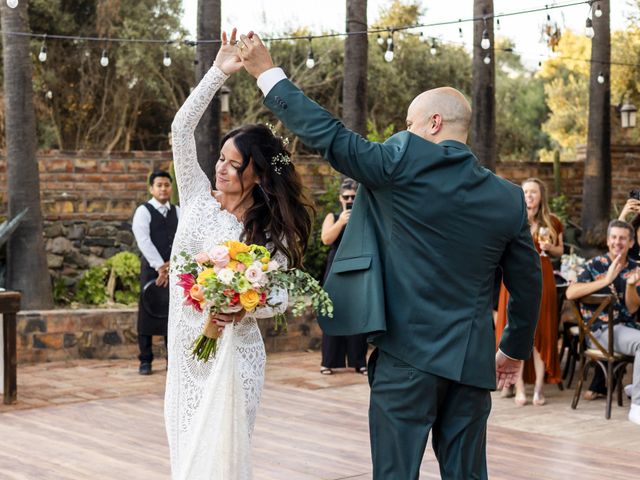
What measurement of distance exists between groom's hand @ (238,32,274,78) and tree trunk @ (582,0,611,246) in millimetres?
11041

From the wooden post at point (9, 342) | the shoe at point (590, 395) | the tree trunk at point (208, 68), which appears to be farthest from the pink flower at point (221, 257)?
the tree trunk at point (208, 68)

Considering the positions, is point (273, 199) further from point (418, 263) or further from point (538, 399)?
point (538, 399)

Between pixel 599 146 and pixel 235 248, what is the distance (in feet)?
36.7

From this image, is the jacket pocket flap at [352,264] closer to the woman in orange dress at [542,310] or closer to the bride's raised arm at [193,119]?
the bride's raised arm at [193,119]

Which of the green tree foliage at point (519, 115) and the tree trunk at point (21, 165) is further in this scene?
the green tree foliage at point (519, 115)

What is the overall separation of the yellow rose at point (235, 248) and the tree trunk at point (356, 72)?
7222 millimetres

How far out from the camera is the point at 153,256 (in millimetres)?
8422

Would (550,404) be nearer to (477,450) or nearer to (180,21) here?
(477,450)

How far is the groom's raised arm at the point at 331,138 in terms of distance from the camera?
2.94 metres

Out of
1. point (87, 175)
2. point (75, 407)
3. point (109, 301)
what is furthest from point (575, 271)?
point (87, 175)

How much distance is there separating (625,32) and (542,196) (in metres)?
13.8

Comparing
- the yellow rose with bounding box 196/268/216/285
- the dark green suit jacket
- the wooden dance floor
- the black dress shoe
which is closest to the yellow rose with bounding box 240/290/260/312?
the yellow rose with bounding box 196/268/216/285

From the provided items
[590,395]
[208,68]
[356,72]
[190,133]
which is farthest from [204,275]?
[356,72]

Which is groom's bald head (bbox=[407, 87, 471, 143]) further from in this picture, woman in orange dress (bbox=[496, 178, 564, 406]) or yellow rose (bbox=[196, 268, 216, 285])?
woman in orange dress (bbox=[496, 178, 564, 406])
